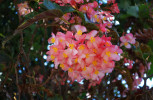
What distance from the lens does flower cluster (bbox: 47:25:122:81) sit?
69cm

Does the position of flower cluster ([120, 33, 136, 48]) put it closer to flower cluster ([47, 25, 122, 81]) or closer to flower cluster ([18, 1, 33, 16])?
flower cluster ([47, 25, 122, 81])

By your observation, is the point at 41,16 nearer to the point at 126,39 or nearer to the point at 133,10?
the point at 126,39

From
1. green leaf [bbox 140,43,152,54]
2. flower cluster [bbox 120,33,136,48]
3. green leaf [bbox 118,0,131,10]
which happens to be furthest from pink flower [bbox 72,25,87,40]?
green leaf [bbox 118,0,131,10]

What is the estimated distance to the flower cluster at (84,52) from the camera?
0.69 metres

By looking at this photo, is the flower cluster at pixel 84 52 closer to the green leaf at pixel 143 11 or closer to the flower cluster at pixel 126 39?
the flower cluster at pixel 126 39

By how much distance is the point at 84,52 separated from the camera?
0.69 metres

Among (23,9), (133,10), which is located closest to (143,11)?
(133,10)

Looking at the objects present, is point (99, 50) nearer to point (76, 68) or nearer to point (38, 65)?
point (76, 68)

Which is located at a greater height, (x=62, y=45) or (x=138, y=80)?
(x=138, y=80)

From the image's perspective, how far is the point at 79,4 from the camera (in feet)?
2.86

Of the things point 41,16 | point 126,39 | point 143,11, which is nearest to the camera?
point 41,16

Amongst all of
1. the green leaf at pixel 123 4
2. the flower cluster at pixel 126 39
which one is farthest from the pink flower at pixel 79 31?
the green leaf at pixel 123 4

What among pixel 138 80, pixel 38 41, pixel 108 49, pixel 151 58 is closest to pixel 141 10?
pixel 151 58

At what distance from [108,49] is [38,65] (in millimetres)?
1331
